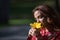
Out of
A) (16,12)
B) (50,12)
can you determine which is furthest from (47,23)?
(16,12)

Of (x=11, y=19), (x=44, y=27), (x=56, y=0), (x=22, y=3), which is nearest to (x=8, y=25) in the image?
(x=11, y=19)

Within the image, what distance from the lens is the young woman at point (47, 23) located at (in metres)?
2.63

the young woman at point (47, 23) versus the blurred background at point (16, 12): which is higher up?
the blurred background at point (16, 12)

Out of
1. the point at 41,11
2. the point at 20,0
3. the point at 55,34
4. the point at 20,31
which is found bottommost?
the point at 55,34

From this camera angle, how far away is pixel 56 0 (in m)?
8.76

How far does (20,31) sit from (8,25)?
997 mm

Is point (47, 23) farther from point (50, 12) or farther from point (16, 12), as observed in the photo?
point (16, 12)

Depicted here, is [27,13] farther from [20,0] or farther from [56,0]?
[56,0]

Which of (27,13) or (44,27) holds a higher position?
(27,13)

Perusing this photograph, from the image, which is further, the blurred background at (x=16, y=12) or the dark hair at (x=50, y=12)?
the blurred background at (x=16, y=12)

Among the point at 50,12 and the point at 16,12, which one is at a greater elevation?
the point at 16,12

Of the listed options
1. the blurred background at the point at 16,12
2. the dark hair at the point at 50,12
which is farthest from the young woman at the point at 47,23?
the blurred background at the point at 16,12

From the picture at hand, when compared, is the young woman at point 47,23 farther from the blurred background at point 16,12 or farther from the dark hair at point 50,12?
the blurred background at point 16,12

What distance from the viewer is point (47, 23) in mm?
2680
